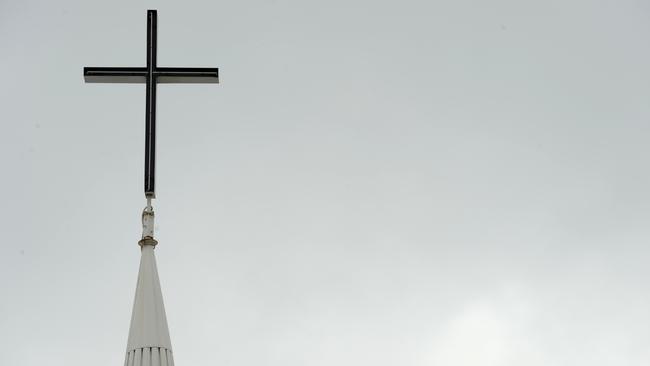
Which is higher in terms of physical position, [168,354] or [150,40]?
[150,40]

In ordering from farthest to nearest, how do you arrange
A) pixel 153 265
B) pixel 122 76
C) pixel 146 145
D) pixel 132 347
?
1. pixel 122 76
2. pixel 146 145
3. pixel 153 265
4. pixel 132 347

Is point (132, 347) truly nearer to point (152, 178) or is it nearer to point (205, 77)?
point (152, 178)

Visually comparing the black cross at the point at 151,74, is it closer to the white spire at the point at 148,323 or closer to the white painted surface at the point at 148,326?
the white spire at the point at 148,323

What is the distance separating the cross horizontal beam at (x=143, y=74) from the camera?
78.6ft

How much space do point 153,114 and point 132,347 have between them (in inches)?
237

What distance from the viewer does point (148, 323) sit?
786 inches

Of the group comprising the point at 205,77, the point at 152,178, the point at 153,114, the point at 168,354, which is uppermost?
the point at 205,77

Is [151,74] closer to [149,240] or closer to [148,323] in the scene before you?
[149,240]

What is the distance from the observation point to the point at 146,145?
2259cm

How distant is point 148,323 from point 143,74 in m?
6.94

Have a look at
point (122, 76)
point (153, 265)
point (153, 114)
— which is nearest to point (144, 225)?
point (153, 265)

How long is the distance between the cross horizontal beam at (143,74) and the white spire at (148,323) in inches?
189

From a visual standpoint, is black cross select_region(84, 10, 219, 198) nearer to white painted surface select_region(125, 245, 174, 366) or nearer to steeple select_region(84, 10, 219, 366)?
steeple select_region(84, 10, 219, 366)

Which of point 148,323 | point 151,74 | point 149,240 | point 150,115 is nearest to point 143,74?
point 151,74
